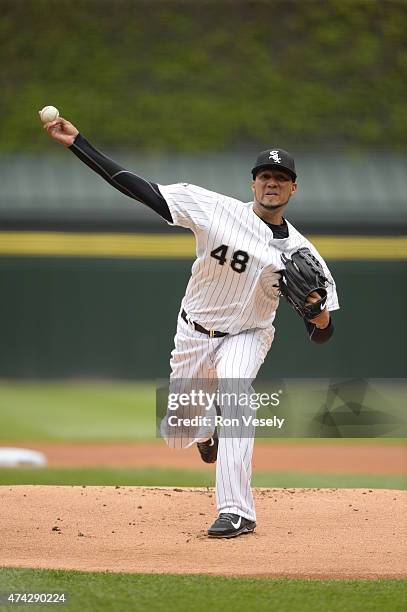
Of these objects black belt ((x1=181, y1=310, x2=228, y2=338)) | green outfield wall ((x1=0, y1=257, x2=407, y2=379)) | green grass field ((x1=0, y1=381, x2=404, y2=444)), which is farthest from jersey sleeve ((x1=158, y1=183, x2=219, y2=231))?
green outfield wall ((x1=0, y1=257, x2=407, y2=379))

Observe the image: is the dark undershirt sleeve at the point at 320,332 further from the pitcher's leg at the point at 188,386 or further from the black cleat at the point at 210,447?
the black cleat at the point at 210,447

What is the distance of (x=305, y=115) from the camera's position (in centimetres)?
1767

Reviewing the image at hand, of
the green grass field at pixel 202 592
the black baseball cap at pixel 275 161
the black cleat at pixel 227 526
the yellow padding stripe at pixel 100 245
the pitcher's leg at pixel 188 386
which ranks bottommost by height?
the green grass field at pixel 202 592

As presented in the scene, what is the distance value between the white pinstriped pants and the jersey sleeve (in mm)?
513

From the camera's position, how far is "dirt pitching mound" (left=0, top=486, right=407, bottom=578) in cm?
400

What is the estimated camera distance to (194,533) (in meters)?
4.54

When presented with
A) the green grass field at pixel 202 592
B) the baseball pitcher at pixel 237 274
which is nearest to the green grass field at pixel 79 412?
the baseball pitcher at pixel 237 274

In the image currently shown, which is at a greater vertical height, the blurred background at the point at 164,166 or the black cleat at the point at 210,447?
the blurred background at the point at 164,166

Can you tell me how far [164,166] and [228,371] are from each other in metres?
11.9

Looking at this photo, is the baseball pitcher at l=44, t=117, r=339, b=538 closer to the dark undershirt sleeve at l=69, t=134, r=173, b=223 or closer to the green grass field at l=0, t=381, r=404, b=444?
the dark undershirt sleeve at l=69, t=134, r=173, b=223

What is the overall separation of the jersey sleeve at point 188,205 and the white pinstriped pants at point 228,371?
0.51 meters

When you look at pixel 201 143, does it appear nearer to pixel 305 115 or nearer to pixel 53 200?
pixel 305 115

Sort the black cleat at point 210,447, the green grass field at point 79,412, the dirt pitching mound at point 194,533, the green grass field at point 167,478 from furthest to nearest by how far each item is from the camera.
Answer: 1. the green grass field at point 79,412
2. the green grass field at point 167,478
3. the black cleat at point 210,447
4. the dirt pitching mound at point 194,533

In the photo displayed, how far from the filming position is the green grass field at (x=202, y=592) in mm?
3400
